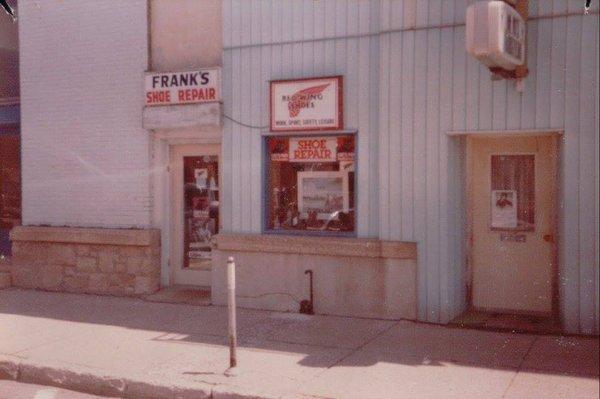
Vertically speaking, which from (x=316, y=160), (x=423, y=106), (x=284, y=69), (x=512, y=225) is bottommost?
(x=512, y=225)

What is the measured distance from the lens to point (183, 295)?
411 inches

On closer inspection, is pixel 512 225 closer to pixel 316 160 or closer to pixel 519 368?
pixel 519 368

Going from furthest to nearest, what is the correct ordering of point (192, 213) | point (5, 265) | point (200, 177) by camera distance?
point (5, 265) → point (192, 213) → point (200, 177)

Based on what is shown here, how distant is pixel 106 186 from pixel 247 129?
8.67 ft

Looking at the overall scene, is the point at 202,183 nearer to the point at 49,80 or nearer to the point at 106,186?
the point at 106,186

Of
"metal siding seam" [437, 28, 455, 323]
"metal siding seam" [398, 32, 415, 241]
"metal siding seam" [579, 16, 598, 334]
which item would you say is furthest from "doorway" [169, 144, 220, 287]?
"metal siding seam" [579, 16, 598, 334]

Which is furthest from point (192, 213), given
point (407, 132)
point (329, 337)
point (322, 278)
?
point (407, 132)

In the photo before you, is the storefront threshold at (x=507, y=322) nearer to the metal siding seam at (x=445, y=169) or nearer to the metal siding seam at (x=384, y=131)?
the metal siding seam at (x=445, y=169)

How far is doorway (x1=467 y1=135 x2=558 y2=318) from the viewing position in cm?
858

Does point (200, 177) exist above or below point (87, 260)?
above

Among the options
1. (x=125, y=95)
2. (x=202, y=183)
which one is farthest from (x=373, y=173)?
(x=125, y=95)

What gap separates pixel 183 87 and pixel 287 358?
15.3 ft

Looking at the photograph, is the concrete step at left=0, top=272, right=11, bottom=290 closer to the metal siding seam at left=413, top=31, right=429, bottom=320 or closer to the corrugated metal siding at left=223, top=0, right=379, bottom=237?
the corrugated metal siding at left=223, top=0, right=379, bottom=237

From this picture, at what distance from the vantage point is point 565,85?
25.5 ft
